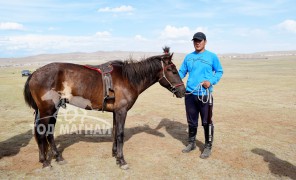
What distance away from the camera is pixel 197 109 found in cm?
→ 643

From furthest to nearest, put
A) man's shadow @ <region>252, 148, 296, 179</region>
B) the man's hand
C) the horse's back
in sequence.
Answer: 1. the man's hand
2. the horse's back
3. man's shadow @ <region>252, 148, 296, 179</region>

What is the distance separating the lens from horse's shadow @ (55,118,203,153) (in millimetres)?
7406

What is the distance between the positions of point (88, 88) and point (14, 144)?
3.22 meters

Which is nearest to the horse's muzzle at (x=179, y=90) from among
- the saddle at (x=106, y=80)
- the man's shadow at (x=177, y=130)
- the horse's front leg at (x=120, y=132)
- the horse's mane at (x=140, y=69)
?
the horse's mane at (x=140, y=69)

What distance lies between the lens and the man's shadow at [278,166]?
17.2ft

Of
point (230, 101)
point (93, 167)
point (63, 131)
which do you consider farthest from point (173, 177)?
point (230, 101)

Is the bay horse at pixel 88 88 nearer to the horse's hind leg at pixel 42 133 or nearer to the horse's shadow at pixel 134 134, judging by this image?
the horse's hind leg at pixel 42 133

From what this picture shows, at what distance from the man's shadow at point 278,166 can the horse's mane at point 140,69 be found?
11.2 ft

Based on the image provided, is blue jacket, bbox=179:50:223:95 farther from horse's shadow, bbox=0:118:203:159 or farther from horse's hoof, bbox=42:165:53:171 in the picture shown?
horse's hoof, bbox=42:165:53:171

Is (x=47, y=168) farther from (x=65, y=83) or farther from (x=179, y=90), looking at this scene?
(x=179, y=90)

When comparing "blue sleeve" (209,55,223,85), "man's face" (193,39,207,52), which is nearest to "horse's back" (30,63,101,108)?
"man's face" (193,39,207,52)

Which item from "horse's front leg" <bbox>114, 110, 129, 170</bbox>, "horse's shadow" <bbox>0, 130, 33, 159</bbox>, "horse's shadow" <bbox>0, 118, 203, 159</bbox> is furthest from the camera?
"horse's shadow" <bbox>0, 118, 203, 159</bbox>

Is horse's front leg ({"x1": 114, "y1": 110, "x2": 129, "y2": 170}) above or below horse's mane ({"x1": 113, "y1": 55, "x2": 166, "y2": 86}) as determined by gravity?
below

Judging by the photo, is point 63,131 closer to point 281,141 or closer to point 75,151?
point 75,151
